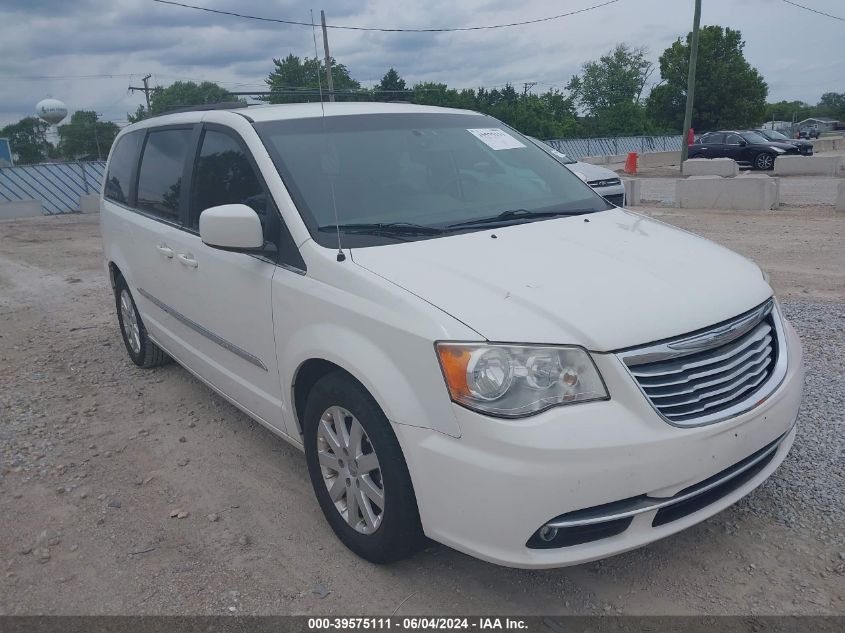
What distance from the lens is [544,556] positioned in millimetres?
2379

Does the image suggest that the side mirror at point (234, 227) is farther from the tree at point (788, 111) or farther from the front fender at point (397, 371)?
the tree at point (788, 111)

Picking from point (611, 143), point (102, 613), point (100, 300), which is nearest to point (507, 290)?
point (102, 613)

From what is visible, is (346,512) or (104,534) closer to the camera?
(346,512)

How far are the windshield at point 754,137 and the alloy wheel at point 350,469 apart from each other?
26420mm

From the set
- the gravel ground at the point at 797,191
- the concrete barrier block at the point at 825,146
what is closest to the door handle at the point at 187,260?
the gravel ground at the point at 797,191

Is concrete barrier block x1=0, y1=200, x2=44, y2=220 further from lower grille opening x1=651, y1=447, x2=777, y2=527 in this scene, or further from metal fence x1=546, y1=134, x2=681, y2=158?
lower grille opening x1=651, y1=447, x2=777, y2=527

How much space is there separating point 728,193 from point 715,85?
39.0 m

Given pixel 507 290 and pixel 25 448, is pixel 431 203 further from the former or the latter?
pixel 25 448

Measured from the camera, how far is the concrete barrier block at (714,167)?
19297mm

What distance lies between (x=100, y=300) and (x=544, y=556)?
Result: 7.26 meters

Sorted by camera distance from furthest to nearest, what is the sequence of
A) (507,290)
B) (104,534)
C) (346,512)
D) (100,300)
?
(100,300) < (104,534) < (346,512) < (507,290)

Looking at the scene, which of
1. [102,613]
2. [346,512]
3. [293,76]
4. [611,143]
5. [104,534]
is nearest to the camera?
[102,613]

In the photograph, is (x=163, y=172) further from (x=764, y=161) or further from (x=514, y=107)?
(x=514, y=107)

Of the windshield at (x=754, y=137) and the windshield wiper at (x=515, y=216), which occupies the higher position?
the windshield wiper at (x=515, y=216)
